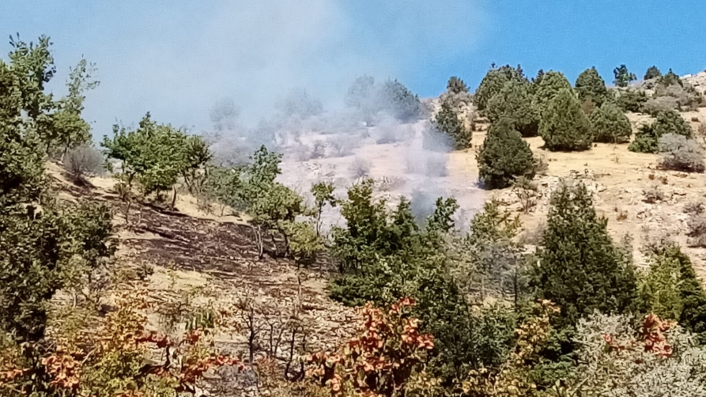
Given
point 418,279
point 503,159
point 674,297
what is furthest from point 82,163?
point 674,297

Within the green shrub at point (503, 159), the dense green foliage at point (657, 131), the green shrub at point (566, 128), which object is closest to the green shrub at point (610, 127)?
the dense green foliage at point (657, 131)

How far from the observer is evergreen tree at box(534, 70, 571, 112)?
49.6m

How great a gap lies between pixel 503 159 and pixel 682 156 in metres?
8.42

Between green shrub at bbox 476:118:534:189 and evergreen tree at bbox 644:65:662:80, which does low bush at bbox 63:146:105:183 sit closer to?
green shrub at bbox 476:118:534:189

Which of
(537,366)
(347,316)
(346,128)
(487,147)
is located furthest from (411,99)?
(537,366)

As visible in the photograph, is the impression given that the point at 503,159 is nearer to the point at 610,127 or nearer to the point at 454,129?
the point at 454,129

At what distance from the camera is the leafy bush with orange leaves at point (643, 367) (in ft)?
29.0

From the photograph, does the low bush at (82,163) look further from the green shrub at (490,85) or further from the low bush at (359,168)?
the green shrub at (490,85)

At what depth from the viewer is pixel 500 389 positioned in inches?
336

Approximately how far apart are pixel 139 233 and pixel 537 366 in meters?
14.0

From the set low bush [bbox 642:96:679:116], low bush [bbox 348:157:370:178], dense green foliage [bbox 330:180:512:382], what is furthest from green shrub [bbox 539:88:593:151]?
dense green foliage [bbox 330:180:512:382]

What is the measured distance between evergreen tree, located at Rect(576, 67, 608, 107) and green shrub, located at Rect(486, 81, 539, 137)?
14.9 feet

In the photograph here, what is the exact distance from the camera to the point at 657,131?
4241 cm

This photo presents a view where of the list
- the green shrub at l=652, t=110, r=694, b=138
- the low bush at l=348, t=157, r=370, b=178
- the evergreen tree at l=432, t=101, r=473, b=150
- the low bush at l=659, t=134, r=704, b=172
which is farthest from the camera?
the evergreen tree at l=432, t=101, r=473, b=150
